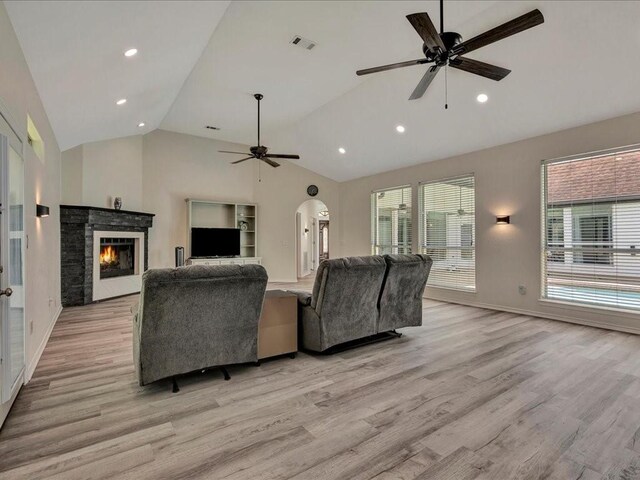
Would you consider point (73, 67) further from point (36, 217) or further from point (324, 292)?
point (324, 292)

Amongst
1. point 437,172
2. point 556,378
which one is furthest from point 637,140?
point 556,378

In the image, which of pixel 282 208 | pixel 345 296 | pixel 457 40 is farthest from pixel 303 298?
pixel 282 208

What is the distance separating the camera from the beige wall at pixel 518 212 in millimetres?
4598

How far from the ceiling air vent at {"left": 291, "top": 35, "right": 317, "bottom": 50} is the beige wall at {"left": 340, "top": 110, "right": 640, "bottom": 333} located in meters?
3.60

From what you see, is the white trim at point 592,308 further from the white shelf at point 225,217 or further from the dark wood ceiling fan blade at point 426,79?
the white shelf at point 225,217

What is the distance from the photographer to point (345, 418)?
225cm

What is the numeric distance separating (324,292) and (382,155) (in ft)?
15.8

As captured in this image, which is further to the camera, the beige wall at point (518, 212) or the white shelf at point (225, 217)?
the white shelf at point (225, 217)

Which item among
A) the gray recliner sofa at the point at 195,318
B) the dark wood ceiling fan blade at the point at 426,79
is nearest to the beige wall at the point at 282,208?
the dark wood ceiling fan blade at the point at 426,79

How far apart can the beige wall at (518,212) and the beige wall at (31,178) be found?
6.21m

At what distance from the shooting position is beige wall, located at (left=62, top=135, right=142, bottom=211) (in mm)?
6066

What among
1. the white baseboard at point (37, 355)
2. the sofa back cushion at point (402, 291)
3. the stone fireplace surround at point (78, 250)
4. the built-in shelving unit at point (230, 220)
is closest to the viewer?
the white baseboard at point (37, 355)

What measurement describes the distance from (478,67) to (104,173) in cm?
657

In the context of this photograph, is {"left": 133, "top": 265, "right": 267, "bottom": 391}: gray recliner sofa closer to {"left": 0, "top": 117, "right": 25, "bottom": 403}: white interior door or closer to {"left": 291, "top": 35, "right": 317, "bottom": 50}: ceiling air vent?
{"left": 0, "top": 117, "right": 25, "bottom": 403}: white interior door
